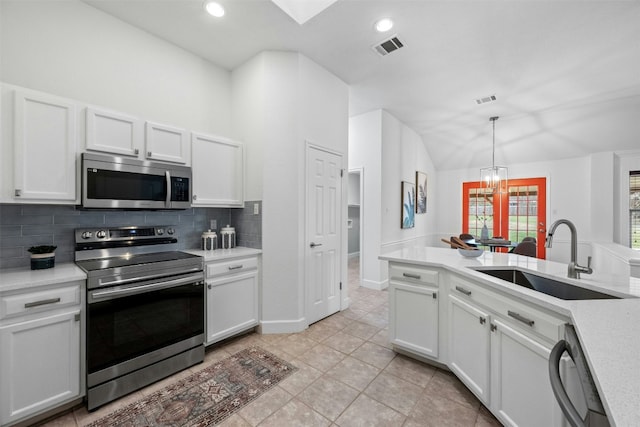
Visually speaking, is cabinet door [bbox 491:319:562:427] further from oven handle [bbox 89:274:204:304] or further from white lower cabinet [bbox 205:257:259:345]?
oven handle [bbox 89:274:204:304]

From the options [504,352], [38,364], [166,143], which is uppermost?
[166,143]

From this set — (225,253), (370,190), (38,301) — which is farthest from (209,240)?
(370,190)

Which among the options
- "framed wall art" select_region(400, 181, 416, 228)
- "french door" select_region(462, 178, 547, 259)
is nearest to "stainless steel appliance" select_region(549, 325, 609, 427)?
"framed wall art" select_region(400, 181, 416, 228)

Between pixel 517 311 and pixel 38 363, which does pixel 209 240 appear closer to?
pixel 38 363

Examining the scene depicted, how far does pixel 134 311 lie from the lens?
76.7 inches

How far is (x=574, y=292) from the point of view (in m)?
1.61

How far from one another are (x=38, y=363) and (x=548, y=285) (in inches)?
131

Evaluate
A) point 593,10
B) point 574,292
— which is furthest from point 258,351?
point 593,10

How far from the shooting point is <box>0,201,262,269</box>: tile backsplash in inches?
76.0

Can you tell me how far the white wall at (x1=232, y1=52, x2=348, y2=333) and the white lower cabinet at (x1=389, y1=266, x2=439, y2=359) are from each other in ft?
3.46

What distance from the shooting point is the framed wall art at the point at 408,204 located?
5.10 meters

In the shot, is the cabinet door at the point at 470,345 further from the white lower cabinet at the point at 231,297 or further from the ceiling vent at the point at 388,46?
the ceiling vent at the point at 388,46

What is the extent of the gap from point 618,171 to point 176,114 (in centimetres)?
744

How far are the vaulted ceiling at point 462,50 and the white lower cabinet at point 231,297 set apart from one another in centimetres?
236
